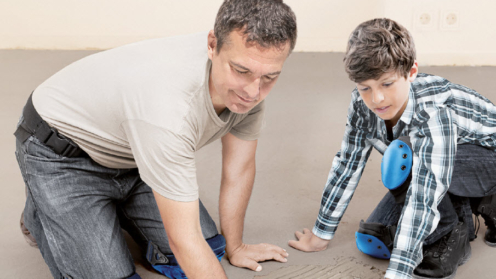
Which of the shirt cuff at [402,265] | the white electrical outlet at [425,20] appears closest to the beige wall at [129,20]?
the white electrical outlet at [425,20]

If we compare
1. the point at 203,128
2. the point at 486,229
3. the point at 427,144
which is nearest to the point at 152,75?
the point at 203,128

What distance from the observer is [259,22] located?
3.66 ft

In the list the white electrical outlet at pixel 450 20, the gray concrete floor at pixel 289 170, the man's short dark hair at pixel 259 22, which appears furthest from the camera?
the white electrical outlet at pixel 450 20

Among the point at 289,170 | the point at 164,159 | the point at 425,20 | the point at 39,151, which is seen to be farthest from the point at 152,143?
the point at 425,20

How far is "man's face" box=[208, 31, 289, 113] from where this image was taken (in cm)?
113

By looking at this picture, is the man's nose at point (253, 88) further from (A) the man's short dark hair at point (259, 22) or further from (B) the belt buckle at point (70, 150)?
(B) the belt buckle at point (70, 150)

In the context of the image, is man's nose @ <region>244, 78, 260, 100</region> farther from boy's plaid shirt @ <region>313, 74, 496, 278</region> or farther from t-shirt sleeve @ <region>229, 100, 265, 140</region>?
boy's plaid shirt @ <region>313, 74, 496, 278</region>

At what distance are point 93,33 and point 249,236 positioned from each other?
9.24 ft

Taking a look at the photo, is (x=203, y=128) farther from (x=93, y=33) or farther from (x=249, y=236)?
(x=93, y=33)

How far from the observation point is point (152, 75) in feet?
4.17

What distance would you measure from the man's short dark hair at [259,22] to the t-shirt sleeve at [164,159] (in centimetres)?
26

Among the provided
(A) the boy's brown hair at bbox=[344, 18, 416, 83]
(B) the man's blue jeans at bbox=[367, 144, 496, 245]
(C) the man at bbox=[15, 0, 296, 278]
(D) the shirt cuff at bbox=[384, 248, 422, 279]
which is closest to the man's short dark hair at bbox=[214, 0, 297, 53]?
(C) the man at bbox=[15, 0, 296, 278]

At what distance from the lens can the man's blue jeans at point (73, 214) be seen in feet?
4.81

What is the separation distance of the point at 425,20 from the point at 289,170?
1811mm
